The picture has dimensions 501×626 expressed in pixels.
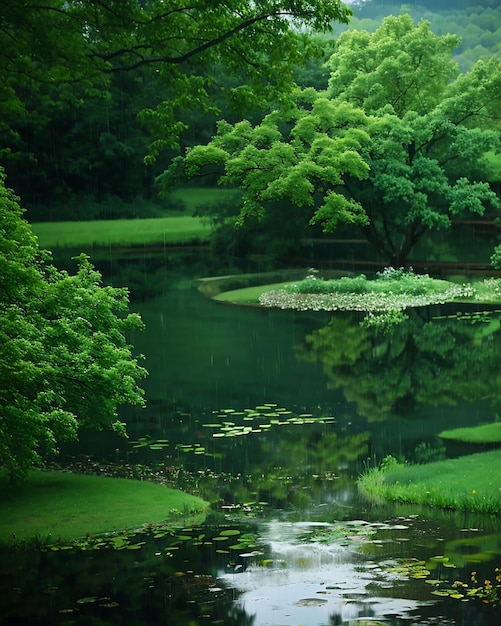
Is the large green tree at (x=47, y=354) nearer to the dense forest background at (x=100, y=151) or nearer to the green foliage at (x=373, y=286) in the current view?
the green foliage at (x=373, y=286)

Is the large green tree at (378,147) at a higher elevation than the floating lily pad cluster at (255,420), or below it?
higher

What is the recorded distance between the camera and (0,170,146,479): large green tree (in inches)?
388

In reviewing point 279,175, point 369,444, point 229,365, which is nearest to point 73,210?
point 279,175

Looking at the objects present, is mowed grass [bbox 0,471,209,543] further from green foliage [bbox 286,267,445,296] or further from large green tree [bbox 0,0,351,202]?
green foliage [bbox 286,267,445,296]

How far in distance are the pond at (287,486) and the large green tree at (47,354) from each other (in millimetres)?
1262

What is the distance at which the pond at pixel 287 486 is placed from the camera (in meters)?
8.15

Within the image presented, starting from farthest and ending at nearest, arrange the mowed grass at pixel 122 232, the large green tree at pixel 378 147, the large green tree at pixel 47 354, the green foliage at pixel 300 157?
the mowed grass at pixel 122 232 → the large green tree at pixel 378 147 → the green foliage at pixel 300 157 → the large green tree at pixel 47 354

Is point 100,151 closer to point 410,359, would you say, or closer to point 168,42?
point 410,359

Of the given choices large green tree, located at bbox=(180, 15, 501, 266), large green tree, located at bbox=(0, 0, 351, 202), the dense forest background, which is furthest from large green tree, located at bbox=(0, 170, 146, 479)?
the dense forest background

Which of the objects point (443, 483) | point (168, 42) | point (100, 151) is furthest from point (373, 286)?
point (168, 42)

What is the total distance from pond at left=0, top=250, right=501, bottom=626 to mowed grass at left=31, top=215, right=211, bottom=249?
15531 millimetres

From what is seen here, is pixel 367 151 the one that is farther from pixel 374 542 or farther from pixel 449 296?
pixel 374 542

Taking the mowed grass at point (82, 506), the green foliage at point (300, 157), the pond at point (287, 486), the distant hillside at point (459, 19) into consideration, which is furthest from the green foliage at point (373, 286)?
the distant hillside at point (459, 19)

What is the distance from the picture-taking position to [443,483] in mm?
11531
